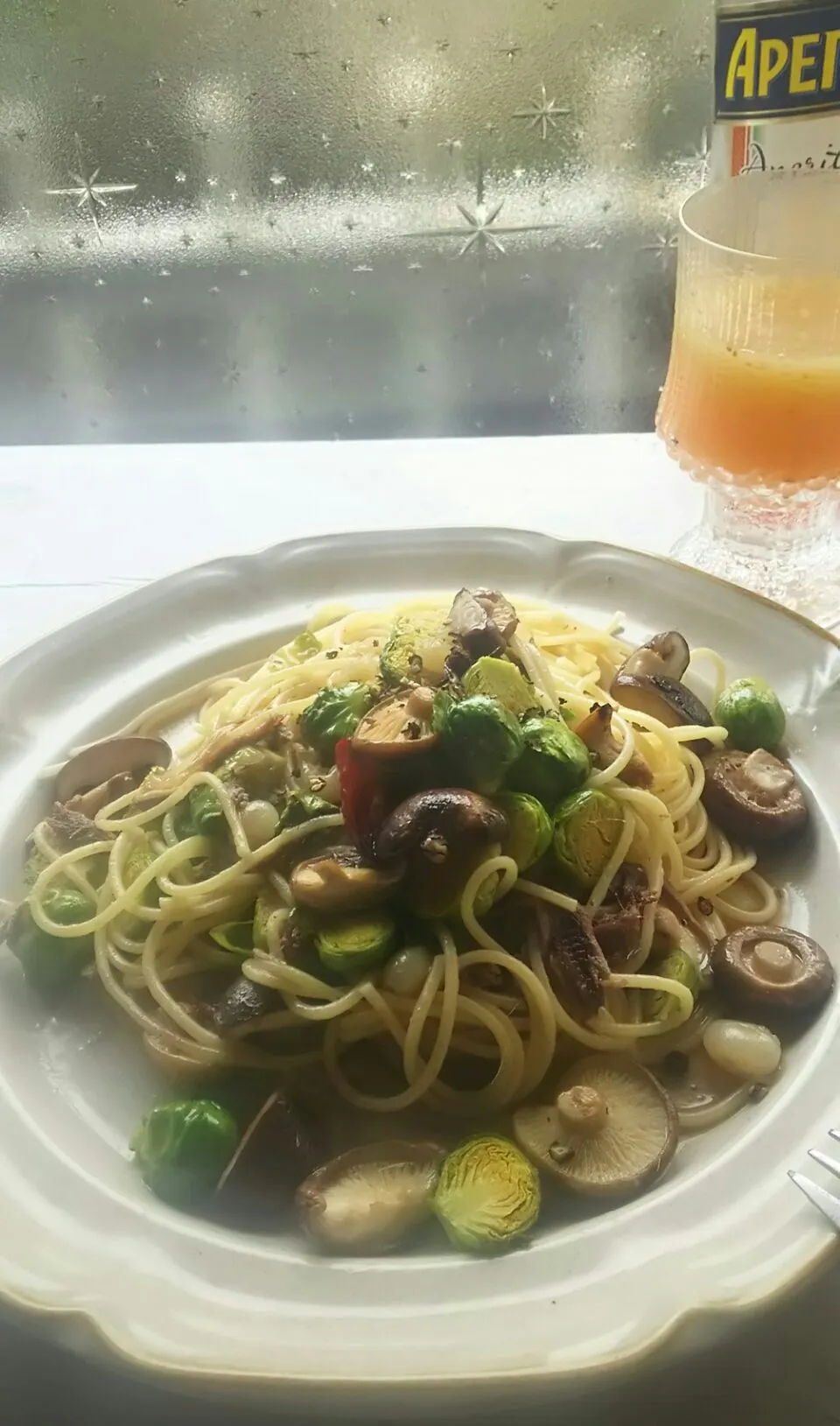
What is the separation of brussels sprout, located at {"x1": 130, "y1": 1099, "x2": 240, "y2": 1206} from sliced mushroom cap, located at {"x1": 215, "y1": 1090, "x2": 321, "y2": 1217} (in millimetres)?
27

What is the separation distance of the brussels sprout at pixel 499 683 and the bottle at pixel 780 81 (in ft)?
6.29

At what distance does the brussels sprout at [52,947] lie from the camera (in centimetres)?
244

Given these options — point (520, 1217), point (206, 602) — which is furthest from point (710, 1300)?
point (206, 602)

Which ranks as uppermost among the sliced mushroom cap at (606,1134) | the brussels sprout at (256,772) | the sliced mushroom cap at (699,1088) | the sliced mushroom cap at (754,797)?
the brussels sprout at (256,772)

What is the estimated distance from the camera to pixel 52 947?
8.03 ft

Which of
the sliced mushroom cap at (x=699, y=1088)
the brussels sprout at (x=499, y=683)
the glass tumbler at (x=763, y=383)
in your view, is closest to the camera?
the sliced mushroom cap at (x=699, y=1088)

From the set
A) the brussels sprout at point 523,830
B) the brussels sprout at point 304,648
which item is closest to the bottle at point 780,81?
the brussels sprout at point 304,648

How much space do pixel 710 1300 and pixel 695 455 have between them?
94.3 inches

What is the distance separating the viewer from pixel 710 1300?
167 cm

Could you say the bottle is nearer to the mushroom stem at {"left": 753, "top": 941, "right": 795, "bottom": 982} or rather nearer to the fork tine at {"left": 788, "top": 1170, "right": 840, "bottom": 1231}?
the mushroom stem at {"left": 753, "top": 941, "right": 795, "bottom": 982}

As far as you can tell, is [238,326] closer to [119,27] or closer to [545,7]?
[119,27]

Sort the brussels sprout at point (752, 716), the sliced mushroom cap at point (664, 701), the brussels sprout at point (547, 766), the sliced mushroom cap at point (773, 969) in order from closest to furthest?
the sliced mushroom cap at point (773, 969) → the brussels sprout at point (547, 766) → the brussels sprout at point (752, 716) → the sliced mushroom cap at point (664, 701)

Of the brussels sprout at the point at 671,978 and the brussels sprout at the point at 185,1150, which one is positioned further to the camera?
the brussels sprout at the point at 671,978

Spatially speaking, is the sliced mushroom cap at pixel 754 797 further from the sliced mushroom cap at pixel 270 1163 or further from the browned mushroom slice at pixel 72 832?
the browned mushroom slice at pixel 72 832
